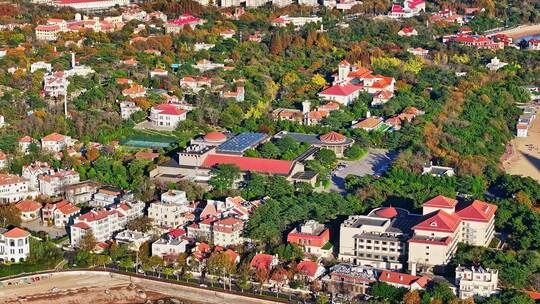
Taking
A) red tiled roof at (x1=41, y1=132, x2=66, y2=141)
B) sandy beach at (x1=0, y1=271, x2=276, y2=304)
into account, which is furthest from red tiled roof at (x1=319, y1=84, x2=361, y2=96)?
sandy beach at (x1=0, y1=271, x2=276, y2=304)

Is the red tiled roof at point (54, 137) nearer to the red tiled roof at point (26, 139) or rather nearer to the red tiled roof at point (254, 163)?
the red tiled roof at point (26, 139)

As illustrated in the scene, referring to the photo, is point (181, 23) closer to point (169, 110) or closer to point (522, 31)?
point (169, 110)

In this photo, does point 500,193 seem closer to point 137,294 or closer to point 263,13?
point 137,294

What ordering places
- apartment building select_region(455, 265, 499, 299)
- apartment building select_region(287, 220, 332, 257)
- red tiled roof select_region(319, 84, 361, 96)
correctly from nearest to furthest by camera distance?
apartment building select_region(455, 265, 499, 299) → apartment building select_region(287, 220, 332, 257) → red tiled roof select_region(319, 84, 361, 96)

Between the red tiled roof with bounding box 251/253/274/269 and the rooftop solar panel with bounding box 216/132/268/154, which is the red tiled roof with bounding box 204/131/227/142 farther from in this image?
the red tiled roof with bounding box 251/253/274/269

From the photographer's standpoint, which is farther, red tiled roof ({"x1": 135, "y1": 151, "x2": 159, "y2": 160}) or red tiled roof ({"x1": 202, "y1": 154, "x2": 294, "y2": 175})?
red tiled roof ({"x1": 135, "y1": 151, "x2": 159, "y2": 160})

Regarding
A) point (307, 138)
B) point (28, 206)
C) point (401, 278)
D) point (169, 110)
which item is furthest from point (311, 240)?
Result: point (169, 110)
